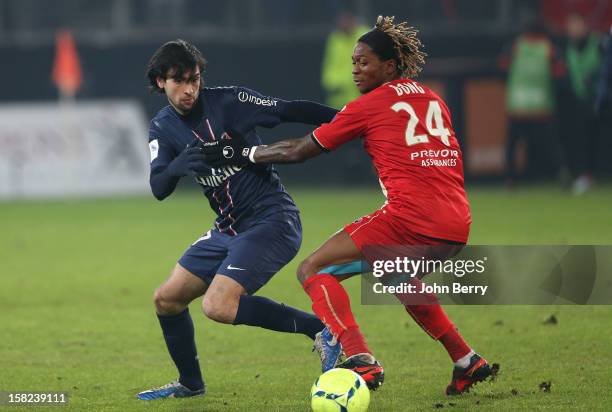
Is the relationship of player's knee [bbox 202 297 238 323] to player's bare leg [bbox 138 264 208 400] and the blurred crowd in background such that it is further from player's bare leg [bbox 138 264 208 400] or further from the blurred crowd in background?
the blurred crowd in background

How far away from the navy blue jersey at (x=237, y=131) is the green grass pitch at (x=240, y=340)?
94 cm

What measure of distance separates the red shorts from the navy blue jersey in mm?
660

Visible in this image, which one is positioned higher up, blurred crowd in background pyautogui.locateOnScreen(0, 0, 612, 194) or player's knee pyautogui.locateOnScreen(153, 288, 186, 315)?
blurred crowd in background pyautogui.locateOnScreen(0, 0, 612, 194)

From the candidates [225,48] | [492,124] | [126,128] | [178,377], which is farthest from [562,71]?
[178,377]

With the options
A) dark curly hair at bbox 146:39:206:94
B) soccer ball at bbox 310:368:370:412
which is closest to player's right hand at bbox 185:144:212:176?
dark curly hair at bbox 146:39:206:94

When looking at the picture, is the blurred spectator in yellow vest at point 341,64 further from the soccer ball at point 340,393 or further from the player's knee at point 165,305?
the soccer ball at point 340,393

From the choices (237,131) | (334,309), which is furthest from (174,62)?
(334,309)

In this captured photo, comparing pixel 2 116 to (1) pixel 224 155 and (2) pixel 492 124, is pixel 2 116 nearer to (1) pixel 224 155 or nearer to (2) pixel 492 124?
(2) pixel 492 124

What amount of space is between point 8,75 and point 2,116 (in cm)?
94


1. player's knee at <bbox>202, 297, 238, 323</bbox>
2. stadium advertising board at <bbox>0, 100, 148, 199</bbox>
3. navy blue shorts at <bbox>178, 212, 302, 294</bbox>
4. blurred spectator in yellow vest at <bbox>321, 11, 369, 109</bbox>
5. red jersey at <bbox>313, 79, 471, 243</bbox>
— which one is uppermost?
blurred spectator in yellow vest at <bbox>321, 11, 369, 109</bbox>

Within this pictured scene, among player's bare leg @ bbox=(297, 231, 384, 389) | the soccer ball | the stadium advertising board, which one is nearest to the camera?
the soccer ball

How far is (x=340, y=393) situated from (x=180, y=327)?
121 centimetres

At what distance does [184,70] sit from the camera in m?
5.98

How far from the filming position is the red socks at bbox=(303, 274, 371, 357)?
18.4 feet
